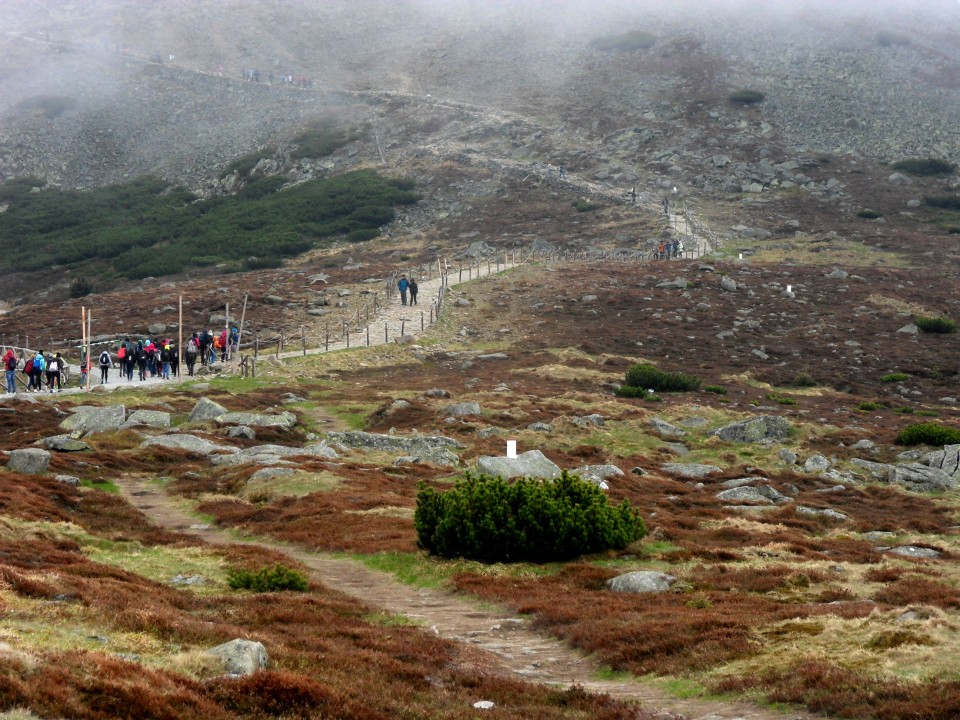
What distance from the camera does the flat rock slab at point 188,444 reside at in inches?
1125

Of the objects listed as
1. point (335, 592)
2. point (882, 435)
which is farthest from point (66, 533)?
point (882, 435)

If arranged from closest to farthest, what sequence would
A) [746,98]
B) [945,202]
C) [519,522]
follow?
[519,522] → [945,202] → [746,98]

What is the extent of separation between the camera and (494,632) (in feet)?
42.3

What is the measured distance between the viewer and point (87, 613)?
409 inches

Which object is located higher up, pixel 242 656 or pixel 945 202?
pixel 945 202

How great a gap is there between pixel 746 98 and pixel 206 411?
88419mm

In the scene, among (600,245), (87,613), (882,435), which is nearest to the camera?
(87,613)

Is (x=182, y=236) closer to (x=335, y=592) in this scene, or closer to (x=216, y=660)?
(x=335, y=592)

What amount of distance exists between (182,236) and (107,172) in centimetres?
3025

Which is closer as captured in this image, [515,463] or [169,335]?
[515,463]

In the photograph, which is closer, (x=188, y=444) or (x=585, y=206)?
(x=188, y=444)

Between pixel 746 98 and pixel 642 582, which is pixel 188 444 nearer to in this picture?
pixel 642 582

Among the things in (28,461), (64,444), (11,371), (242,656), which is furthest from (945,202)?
(242,656)

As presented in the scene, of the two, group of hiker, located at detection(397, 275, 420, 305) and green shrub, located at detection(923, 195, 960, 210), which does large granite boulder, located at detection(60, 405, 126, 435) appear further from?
green shrub, located at detection(923, 195, 960, 210)
